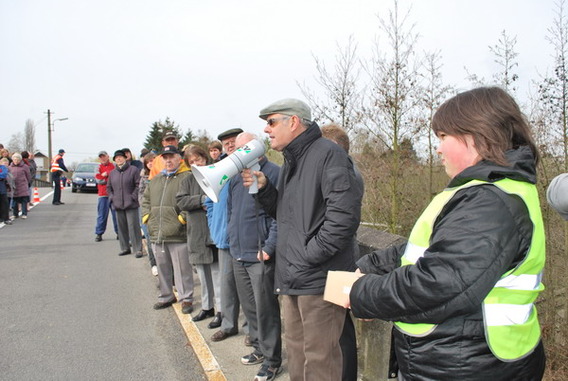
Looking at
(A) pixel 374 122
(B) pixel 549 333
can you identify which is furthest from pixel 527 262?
(A) pixel 374 122

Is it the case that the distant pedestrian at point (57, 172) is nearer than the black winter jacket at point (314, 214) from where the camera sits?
No

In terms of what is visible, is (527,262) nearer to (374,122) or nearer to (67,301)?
(67,301)

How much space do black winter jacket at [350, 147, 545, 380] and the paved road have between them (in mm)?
2629

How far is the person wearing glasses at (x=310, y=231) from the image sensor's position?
268 cm

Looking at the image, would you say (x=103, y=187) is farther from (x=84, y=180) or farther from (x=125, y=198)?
(x=84, y=180)

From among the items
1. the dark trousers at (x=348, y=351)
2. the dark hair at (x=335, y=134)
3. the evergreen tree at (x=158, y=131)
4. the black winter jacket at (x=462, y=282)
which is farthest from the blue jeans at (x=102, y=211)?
the evergreen tree at (x=158, y=131)

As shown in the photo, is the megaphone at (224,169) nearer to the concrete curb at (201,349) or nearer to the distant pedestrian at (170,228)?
the concrete curb at (201,349)

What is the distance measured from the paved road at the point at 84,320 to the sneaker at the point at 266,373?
0.51m

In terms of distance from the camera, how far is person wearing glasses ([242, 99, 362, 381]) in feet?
8.80

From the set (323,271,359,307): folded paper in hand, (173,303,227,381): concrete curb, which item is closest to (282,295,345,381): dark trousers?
(323,271,359,307): folded paper in hand

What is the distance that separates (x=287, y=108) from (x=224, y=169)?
1.98 feet

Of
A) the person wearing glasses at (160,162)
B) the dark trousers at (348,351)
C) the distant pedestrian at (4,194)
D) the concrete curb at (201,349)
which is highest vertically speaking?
the person wearing glasses at (160,162)

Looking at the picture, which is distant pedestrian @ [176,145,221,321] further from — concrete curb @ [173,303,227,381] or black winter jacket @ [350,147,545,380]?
black winter jacket @ [350,147,545,380]

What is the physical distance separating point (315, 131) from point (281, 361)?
2061 millimetres
